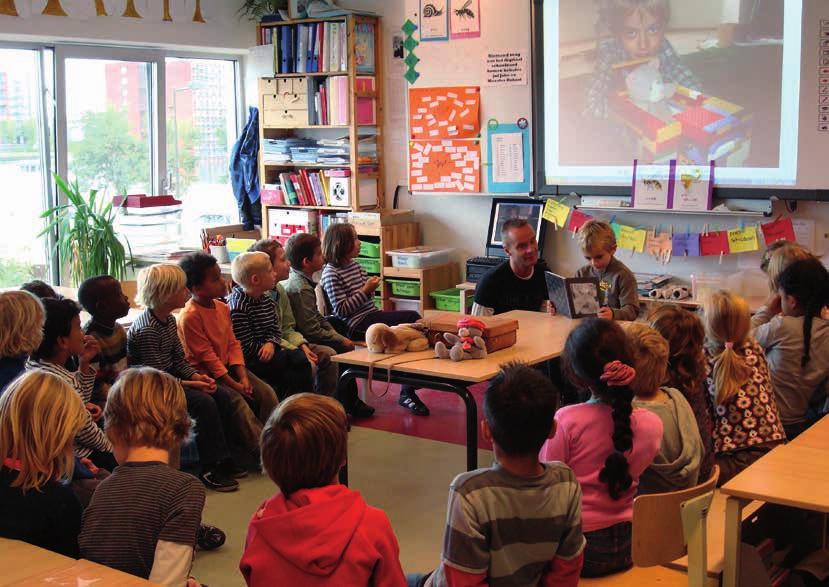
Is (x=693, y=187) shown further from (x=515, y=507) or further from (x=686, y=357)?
(x=515, y=507)

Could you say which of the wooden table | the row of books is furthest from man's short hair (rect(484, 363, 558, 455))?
the row of books

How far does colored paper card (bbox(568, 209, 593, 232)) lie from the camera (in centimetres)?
618

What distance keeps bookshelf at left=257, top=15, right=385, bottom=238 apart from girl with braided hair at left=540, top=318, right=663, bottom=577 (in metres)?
4.57

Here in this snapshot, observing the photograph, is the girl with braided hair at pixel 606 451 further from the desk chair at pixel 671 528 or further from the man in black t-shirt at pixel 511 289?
the man in black t-shirt at pixel 511 289

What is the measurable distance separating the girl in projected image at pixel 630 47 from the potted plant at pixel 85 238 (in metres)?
3.13

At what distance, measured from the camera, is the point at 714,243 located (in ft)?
18.9

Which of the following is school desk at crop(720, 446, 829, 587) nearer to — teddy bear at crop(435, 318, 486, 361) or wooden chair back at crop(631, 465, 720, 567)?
wooden chair back at crop(631, 465, 720, 567)

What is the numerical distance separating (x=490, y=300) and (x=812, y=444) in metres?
2.25

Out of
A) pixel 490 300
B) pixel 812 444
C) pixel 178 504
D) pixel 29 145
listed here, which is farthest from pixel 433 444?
pixel 29 145

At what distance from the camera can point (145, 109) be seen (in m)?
7.26

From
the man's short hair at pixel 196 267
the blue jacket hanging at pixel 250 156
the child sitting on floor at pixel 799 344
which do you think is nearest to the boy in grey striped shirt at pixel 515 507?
the child sitting on floor at pixel 799 344

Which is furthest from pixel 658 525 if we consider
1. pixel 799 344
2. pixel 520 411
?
pixel 799 344

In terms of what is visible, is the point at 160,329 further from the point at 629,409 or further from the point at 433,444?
the point at 629,409

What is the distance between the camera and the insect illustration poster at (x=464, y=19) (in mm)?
6406
